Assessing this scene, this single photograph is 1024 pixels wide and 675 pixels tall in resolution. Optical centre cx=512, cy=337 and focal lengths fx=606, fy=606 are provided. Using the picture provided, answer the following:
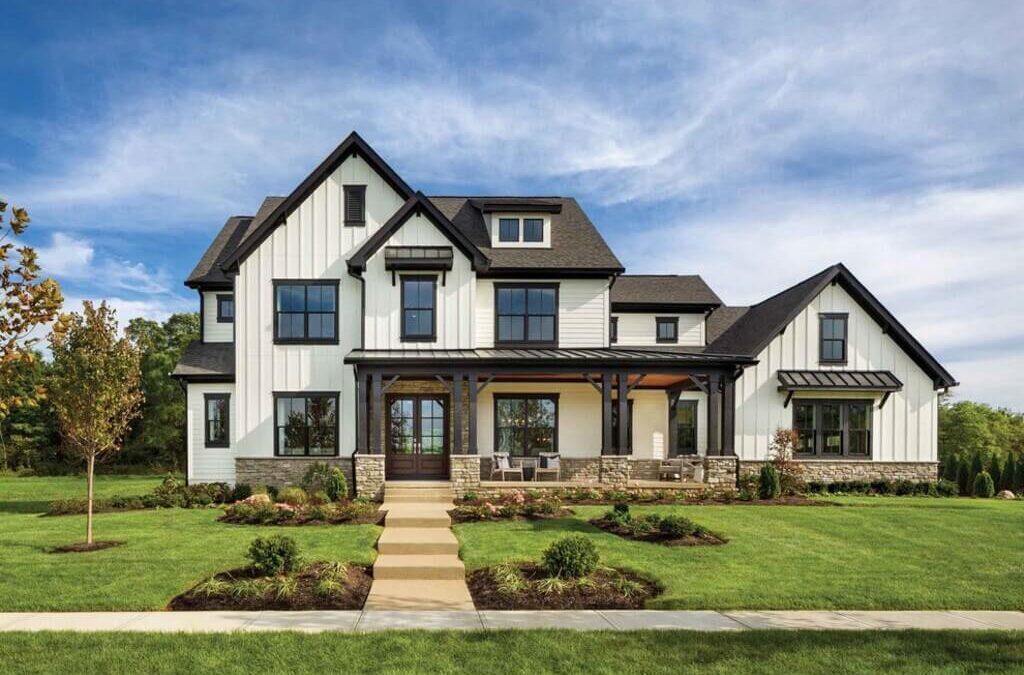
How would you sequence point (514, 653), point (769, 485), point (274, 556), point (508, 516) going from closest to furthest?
point (514, 653), point (274, 556), point (508, 516), point (769, 485)

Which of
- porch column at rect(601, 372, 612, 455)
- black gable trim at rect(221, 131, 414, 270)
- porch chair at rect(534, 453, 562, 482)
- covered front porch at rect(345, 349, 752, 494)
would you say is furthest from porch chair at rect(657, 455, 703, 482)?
black gable trim at rect(221, 131, 414, 270)

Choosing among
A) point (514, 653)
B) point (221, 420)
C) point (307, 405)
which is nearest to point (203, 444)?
point (221, 420)

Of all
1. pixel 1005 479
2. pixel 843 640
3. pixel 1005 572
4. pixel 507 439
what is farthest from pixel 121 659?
pixel 1005 479

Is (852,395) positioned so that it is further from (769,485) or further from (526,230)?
(526,230)

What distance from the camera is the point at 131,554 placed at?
415 inches

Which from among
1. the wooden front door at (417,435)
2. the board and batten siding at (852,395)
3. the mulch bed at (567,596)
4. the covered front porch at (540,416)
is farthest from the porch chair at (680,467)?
the mulch bed at (567,596)

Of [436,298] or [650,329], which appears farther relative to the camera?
[650,329]

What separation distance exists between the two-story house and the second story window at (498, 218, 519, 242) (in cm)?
16

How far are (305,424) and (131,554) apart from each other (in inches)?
337

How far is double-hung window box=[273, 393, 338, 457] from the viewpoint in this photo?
62.2 ft

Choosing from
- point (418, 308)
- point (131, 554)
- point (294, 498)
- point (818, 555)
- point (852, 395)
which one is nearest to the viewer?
point (131, 554)

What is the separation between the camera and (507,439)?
2020cm

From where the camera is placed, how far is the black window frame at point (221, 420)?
755 inches

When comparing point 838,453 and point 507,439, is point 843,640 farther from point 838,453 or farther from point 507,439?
point 838,453
